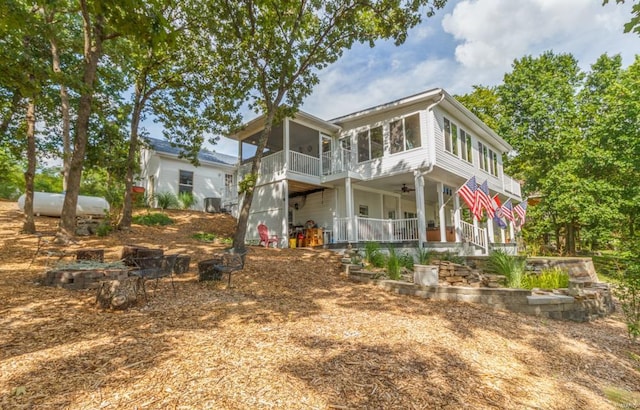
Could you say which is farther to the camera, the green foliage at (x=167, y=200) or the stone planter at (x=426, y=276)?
the green foliage at (x=167, y=200)

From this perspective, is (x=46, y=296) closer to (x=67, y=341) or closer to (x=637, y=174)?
(x=67, y=341)

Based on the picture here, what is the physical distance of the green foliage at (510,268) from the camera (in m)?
7.11

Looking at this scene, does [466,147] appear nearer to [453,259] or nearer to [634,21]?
[453,259]

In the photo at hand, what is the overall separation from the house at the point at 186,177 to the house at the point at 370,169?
200 inches

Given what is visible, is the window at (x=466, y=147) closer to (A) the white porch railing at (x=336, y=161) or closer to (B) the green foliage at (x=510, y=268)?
(A) the white porch railing at (x=336, y=161)

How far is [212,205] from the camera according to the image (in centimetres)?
1902

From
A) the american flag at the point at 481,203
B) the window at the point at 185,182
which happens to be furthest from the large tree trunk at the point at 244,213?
the window at the point at 185,182

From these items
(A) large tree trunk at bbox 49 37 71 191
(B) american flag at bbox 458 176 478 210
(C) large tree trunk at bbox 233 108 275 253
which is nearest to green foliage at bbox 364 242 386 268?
(B) american flag at bbox 458 176 478 210

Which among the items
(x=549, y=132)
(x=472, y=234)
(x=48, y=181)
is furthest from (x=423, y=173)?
(x=48, y=181)

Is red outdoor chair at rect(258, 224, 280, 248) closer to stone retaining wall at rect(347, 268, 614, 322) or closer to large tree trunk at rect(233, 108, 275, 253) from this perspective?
large tree trunk at rect(233, 108, 275, 253)

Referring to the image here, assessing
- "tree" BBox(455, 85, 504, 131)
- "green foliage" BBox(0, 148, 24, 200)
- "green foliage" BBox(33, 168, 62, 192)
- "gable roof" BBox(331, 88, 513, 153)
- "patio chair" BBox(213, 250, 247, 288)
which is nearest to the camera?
"patio chair" BBox(213, 250, 247, 288)

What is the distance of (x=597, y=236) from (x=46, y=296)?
73.5 feet

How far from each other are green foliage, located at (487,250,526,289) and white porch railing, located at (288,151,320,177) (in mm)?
7624

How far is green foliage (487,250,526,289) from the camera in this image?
7.11 meters
